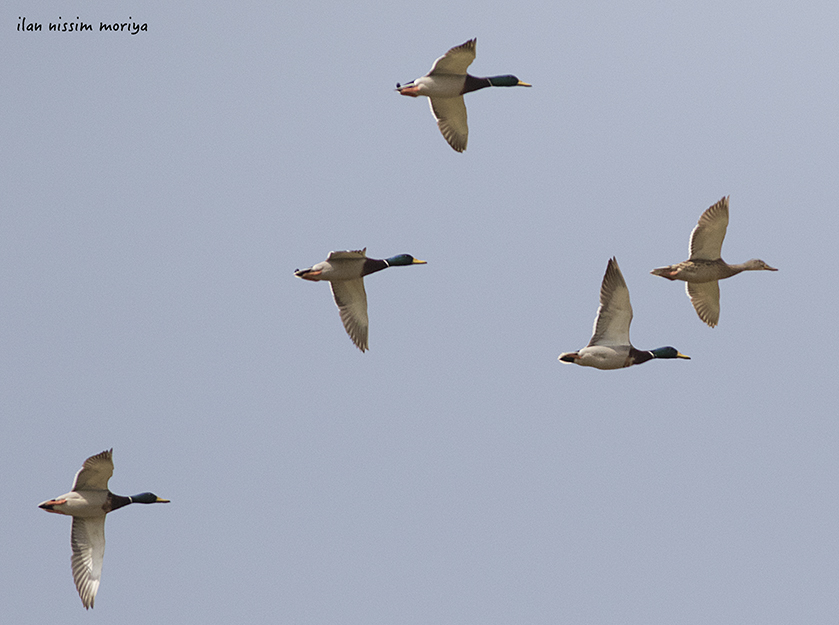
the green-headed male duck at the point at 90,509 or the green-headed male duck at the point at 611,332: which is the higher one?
the green-headed male duck at the point at 611,332

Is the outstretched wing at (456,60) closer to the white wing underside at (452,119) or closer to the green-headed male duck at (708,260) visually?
the white wing underside at (452,119)

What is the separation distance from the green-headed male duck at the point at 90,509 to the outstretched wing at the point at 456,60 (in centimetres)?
1127

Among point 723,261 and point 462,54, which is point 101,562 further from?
point 723,261

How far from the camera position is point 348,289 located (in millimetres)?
30734

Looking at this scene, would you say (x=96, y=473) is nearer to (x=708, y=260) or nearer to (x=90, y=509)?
(x=90, y=509)

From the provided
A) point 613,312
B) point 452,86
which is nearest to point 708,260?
point 613,312

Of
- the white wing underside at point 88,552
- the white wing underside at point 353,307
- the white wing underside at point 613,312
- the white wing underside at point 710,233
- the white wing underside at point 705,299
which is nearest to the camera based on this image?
the white wing underside at point 613,312

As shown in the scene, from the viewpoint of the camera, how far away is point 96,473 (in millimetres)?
27438

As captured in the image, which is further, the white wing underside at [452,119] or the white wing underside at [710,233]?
the white wing underside at [452,119]

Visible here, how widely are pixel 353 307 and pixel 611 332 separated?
7.21 m

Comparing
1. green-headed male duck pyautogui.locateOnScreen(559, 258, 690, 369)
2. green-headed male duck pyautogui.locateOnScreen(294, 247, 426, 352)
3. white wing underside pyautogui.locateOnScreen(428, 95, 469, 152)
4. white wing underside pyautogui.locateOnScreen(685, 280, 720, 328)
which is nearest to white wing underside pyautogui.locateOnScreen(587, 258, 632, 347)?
green-headed male duck pyautogui.locateOnScreen(559, 258, 690, 369)

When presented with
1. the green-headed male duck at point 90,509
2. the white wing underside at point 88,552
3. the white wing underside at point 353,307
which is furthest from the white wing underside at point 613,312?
the white wing underside at point 88,552

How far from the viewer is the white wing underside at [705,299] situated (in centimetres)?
3136

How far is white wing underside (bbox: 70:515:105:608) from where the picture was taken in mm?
27891
